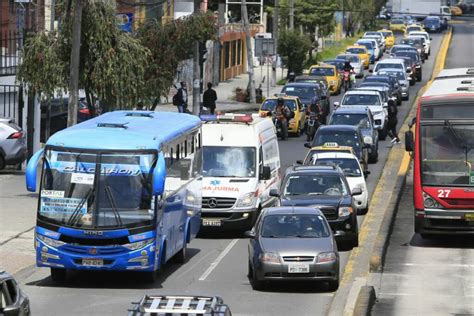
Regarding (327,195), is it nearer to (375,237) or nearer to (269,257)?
(375,237)

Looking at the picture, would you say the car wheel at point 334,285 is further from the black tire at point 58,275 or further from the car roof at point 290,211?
the black tire at point 58,275

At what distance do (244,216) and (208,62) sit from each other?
45.2 metres

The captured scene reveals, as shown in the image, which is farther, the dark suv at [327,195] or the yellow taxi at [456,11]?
the yellow taxi at [456,11]

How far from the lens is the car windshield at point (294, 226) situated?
24344 mm

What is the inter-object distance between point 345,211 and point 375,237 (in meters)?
1.47

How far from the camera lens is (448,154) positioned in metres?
29.4

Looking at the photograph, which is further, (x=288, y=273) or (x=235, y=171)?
(x=235, y=171)

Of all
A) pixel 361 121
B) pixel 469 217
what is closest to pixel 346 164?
pixel 469 217

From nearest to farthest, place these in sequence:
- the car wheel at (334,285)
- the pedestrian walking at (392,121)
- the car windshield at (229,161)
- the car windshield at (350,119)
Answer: the car wheel at (334,285) < the car windshield at (229,161) < the car windshield at (350,119) < the pedestrian walking at (392,121)

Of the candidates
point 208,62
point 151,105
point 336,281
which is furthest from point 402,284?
point 208,62

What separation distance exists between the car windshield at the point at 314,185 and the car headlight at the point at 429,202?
5.74 ft

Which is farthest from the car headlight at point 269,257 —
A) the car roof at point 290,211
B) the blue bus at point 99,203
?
the blue bus at point 99,203

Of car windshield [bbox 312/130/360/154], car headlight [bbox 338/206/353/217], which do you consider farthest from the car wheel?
car windshield [bbox 312/130/360/154]

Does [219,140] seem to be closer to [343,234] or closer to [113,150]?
[343,234]
